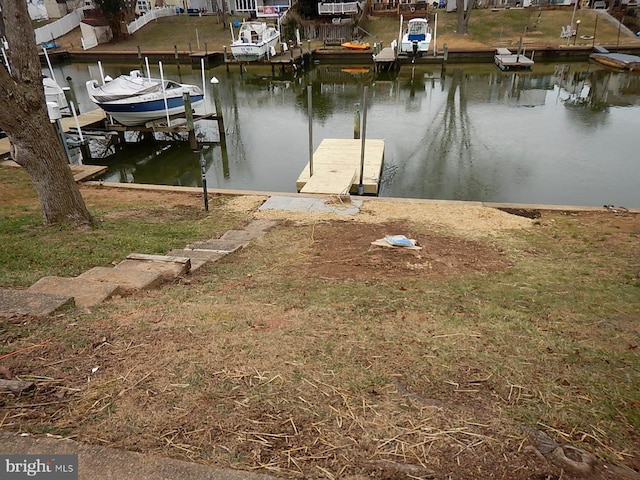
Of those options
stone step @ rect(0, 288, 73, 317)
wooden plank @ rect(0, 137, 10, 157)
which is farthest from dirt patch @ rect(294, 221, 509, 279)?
wooden plank @ rect(0, 137, 10, 157)

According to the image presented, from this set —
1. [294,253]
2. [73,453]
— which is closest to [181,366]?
[73,453]

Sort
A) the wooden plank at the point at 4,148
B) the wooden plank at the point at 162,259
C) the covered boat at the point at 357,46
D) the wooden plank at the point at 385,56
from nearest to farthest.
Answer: the wooden plank at the point at 162,259 → the wooden plank at the point at 4,148 → the wooden plank at the point at 385,56 → the covered boat at the point at 357,46

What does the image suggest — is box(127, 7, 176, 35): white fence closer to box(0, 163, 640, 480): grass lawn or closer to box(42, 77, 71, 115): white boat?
box(42, 77, 71, 115): white boat

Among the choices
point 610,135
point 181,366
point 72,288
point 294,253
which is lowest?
point 610,135

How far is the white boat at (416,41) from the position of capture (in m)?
28.4

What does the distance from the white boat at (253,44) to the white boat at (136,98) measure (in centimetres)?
1381

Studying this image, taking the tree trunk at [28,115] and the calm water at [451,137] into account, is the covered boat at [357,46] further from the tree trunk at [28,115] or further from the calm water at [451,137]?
the tree trunk at [28,115]

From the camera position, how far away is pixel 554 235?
7.46 metres

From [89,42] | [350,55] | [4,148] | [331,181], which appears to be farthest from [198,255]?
[89,42]

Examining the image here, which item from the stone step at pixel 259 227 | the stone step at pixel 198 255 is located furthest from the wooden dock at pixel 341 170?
the stone step at pixel 198 255

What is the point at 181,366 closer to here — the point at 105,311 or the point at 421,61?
the point at 105,311

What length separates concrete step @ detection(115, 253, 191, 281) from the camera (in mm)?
4641

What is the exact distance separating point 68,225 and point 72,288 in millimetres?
3102

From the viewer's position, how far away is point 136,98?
48.3 ft
